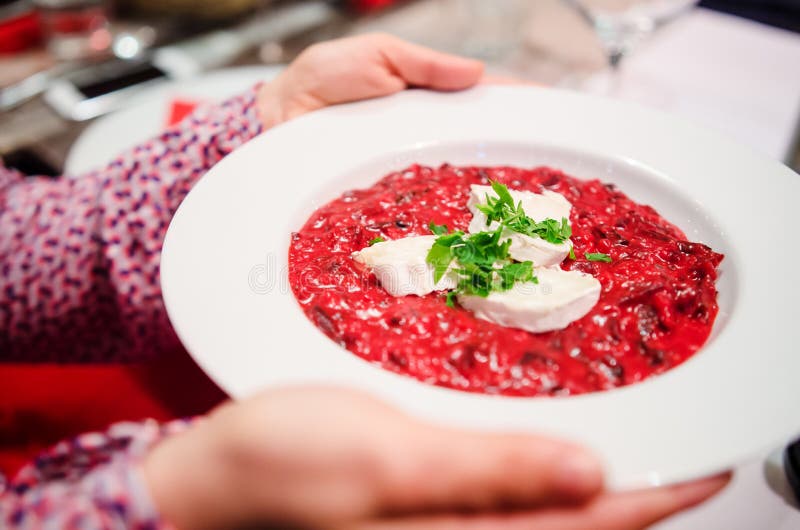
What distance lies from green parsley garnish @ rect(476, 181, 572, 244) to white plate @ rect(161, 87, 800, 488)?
498 mm

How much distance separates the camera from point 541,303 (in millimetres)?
1729

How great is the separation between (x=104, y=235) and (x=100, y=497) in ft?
Answer: 4.25

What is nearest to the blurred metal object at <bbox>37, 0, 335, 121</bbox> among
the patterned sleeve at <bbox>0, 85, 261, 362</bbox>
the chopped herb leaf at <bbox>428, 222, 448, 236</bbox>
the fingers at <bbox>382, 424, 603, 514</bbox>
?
the patterned sleeve at <bbox>0, 85, 261, 362</bbox>

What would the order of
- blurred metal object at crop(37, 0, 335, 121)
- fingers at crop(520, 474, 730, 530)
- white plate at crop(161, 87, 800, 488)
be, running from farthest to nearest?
1. blurred metal object at crop(37, 0, 335, 121)
2. white plate at crop(161, 87, 800, 488)
3. fingers at crop(520, 474, 730, 530)

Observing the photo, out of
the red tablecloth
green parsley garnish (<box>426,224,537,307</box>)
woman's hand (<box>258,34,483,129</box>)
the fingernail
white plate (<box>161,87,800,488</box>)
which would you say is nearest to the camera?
the fingernail

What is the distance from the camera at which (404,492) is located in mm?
1191

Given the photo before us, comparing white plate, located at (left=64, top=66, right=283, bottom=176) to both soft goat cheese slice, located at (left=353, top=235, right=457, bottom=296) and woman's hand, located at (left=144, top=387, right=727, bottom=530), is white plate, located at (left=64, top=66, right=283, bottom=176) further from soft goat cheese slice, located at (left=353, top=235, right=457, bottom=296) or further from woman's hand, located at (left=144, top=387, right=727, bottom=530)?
woman's hand, located at (left=144, top=387, right=727, bottom=530)

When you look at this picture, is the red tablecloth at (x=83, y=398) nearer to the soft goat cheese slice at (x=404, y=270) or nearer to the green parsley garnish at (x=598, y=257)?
the soft goat cheese slice at (x=404, y=270)

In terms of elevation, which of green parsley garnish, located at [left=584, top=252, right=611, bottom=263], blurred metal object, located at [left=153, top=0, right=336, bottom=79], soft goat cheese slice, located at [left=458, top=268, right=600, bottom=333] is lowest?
green parsley garnish, located at [left=584, top=252, right=611, bottom=263]

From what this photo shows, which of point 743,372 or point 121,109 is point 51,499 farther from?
point 121,109

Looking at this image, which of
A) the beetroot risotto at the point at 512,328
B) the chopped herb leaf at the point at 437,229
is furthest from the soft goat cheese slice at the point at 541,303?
the chopped herb leaf at the point at 437,229

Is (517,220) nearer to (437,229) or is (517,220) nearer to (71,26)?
(437,229)

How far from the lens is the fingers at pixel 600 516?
4.07ft

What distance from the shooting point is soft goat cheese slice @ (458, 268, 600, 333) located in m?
1.73
